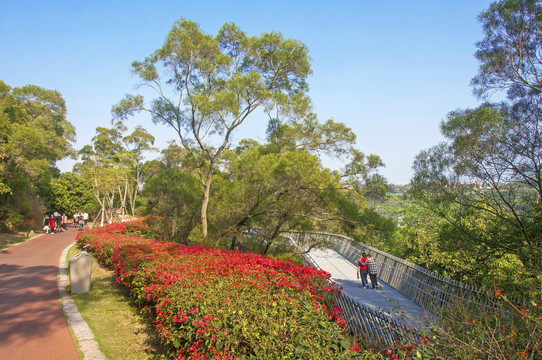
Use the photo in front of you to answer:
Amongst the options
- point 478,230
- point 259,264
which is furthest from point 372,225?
point 259,264

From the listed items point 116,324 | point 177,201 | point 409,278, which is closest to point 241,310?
point 116,324

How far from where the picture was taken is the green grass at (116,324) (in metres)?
4.82

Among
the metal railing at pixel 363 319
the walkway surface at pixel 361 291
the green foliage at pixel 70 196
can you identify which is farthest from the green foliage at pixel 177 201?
the green foliage at pixel 70 196

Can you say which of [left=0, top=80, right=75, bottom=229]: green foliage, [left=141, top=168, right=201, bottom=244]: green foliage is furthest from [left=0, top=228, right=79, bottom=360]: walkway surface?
[left=0, top=80, right=75, bottom=229]: green foliage

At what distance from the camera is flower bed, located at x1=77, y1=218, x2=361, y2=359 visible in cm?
355

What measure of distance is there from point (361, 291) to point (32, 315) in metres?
8.76

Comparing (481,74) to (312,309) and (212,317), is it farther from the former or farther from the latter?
(212,317)

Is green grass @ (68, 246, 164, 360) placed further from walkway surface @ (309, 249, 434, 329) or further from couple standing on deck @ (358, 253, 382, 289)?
couple standing on deck @ (358, 253, 382, 289)

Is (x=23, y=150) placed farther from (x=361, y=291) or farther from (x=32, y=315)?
(x=361, y=291)

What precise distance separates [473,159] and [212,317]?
338 inches

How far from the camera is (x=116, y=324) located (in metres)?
5.82

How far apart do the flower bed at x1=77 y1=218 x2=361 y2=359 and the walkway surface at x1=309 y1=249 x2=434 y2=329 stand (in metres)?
1.98

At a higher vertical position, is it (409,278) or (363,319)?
(409,278)

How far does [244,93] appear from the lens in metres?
12.8
